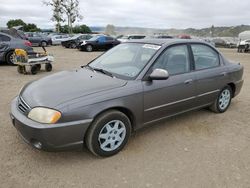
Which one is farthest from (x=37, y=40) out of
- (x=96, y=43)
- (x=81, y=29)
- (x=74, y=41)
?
(x=81, y=29)

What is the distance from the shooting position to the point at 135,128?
11.2ft

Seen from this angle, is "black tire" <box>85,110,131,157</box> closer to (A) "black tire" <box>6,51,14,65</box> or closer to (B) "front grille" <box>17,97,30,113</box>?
(B) "front grille" <box>17,97,30,113</box>

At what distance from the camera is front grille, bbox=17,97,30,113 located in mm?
2932

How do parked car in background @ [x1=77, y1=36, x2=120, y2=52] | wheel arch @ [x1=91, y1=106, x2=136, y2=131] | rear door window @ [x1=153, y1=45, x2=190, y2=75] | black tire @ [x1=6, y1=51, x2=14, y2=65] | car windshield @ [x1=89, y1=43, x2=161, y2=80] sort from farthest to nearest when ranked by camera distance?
parked car in background @ [x1=77, y1=36, x2=120, y2=52] → black tire @ [x1=6, y1=51, x2=14, y2=65] → rear door window @ [x1=153, y1=45, x2=190, y2=75] → car windshield @ [x1=89, y1=43, x2=161, y2=80] → wheel arch @ [x1=91, y1=106, x2=136, y2=131]

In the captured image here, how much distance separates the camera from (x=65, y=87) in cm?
315

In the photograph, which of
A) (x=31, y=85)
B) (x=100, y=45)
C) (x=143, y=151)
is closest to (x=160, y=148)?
(x=143, y=151)

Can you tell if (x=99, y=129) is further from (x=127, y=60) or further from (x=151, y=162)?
(x=127, y=60)

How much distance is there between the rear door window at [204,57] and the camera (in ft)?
13.6

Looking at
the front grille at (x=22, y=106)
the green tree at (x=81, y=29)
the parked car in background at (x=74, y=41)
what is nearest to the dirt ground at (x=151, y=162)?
the front grille at (x=22, y=106)

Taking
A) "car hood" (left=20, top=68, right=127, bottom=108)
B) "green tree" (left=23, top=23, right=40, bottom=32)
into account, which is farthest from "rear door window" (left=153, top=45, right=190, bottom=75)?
"green tree" (left=23, top=23, right=40, bottom=32)

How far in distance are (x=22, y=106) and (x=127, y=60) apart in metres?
1.74

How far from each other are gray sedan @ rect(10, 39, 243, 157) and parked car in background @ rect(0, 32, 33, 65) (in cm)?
713

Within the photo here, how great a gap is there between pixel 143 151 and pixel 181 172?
0.64 meters

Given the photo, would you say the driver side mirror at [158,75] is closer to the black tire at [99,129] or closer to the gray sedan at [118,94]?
the gray sedan at [118,94]
